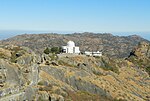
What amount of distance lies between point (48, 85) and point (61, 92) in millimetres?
3993

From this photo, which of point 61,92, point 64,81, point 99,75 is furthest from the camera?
point 99,75

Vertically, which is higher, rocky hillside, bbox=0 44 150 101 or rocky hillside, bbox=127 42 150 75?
rocky hillside, bbox=0 44 150 101

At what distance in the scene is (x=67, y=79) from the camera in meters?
74.2

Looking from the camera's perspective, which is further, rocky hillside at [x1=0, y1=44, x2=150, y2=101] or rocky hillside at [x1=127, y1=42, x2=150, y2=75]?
rocky hillside at [x1=127, y1=42, x2=150, y2=75]

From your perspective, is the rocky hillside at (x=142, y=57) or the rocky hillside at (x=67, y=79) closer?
the rocky hillside at (x=67, y=79)

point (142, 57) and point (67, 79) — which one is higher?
point (67, 79)

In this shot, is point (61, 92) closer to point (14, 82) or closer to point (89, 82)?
point (14, 82)

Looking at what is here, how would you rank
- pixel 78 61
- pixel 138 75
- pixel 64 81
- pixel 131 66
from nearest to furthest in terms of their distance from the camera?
pixel 64 81
pixel 78 61
pixel 138 75
pixel 131 66

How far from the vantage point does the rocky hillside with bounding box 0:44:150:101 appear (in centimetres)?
5422

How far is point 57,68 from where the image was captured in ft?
252

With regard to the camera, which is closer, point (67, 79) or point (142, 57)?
point (67, 79)

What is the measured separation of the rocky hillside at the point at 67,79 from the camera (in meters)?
54.2

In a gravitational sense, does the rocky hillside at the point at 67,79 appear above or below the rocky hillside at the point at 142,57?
above

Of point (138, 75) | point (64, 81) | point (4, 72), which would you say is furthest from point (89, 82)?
point (138, 75)
